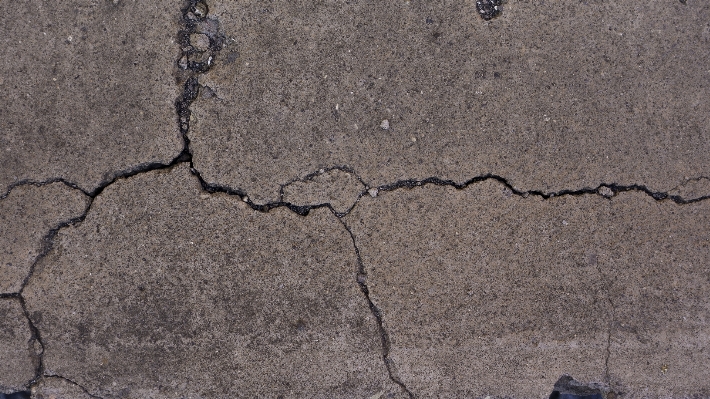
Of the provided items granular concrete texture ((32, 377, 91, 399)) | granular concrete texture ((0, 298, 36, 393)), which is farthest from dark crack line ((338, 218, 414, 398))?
granular concrete texture ((0, 298, 36, 393))

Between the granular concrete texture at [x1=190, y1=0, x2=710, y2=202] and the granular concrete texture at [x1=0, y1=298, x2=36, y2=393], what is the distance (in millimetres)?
1120

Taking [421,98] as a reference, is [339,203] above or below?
below

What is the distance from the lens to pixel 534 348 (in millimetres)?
2309

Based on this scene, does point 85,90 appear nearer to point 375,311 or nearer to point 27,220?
point 27,220

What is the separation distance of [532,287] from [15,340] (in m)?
2.50

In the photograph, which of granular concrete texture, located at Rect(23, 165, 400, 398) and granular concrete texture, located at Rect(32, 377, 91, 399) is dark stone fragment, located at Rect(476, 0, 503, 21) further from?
granular concrete texture, located at Rect(32, 377, 91, 399)

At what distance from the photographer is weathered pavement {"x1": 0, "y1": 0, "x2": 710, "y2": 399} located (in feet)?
7.47

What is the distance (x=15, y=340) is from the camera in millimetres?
2281

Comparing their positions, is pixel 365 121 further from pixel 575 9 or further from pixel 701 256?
pixel 701 256

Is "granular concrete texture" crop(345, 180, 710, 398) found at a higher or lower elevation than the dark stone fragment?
lower

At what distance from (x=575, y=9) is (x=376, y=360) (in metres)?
1.97

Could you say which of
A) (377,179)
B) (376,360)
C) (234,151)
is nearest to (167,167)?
(234,151)

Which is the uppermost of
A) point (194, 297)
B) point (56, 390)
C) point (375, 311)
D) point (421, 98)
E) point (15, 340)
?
point (421, 98)

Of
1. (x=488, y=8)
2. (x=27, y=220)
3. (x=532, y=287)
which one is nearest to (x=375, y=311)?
(x=532, y=287)
